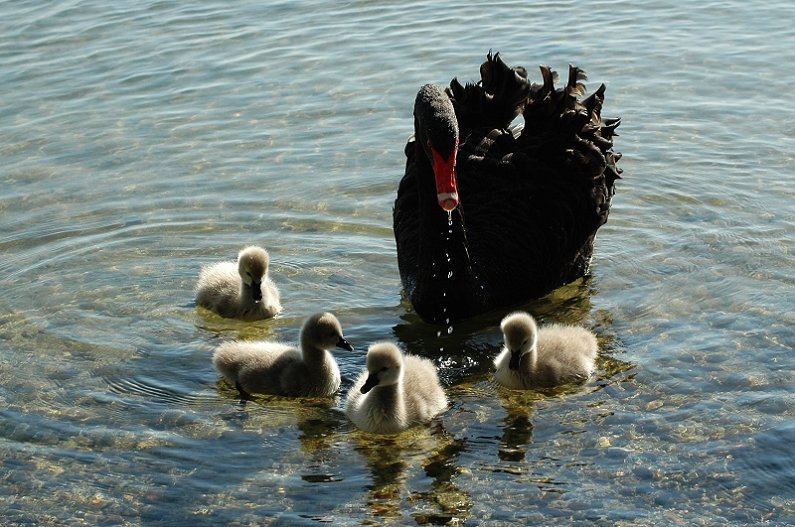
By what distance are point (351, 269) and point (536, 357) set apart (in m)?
1.84

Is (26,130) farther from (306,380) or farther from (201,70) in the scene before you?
(306,380)

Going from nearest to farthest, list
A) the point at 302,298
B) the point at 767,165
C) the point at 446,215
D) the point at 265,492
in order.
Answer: the point at 265,492 → the point at 446,215 → the point at 302,298 → the point at 767,165

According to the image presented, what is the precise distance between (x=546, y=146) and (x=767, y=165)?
2274 millimetres

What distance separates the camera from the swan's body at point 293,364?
5789 mm

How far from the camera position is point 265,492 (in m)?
5.04

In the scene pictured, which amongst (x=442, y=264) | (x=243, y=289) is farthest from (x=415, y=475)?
(x=243, y=289)

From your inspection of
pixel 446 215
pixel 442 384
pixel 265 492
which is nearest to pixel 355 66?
pixel 446 215

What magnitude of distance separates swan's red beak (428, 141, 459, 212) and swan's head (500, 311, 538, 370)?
63cm

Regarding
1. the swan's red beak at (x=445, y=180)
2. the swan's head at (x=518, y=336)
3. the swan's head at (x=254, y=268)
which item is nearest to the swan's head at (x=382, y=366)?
the swan's head at (x=518, y=336)

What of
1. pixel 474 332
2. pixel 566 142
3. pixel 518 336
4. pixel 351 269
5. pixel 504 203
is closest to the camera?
pixel 518 336

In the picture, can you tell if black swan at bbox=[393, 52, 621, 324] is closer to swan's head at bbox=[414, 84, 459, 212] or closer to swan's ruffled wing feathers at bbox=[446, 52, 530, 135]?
swan's ruffled wing feathers at bbox=[446, 52, 530, 135]

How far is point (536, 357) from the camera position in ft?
19.3

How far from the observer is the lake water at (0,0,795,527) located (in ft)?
16.6

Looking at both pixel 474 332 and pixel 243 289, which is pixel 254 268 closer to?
pixel 243 289
